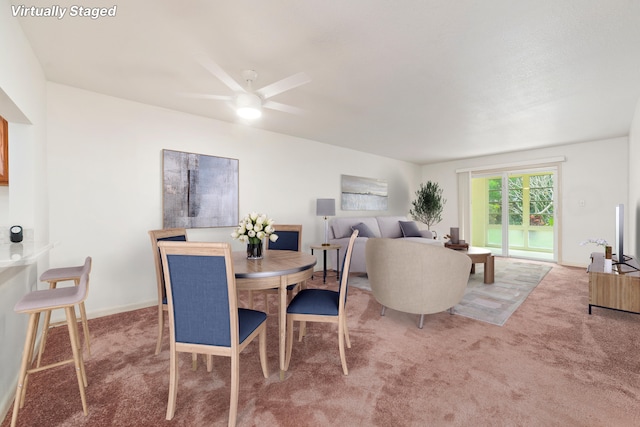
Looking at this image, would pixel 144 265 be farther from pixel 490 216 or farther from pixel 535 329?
pixel 490 216

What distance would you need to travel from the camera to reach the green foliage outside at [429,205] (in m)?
6.71

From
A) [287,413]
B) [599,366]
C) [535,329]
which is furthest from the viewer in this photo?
[535,329]

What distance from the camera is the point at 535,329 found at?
8.47 feet

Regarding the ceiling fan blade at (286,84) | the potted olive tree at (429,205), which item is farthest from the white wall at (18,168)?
the potted olive tree at (429,205)

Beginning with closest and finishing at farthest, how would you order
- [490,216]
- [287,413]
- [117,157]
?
[287,413]
[117,157]
[490,216]

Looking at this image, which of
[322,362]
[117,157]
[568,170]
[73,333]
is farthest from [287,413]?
[568,170]

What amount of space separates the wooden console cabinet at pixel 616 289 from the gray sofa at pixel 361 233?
240 cm

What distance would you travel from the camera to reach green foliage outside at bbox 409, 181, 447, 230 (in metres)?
6.71

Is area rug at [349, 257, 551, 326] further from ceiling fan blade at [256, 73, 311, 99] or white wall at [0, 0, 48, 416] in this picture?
white wall at [0, 0, 48, 416]

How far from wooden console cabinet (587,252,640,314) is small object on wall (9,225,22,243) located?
5.29 m

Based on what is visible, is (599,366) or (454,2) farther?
(599,366)

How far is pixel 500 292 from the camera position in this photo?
12.2 ft

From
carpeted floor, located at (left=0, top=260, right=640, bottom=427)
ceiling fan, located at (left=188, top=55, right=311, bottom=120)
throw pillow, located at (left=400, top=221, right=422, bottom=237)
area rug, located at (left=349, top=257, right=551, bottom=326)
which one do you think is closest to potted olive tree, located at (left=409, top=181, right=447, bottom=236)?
throw pillow, located at (left=400, top=221, right=422, bottom=237)

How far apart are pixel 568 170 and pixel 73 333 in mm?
7540
